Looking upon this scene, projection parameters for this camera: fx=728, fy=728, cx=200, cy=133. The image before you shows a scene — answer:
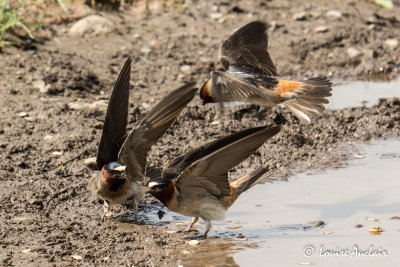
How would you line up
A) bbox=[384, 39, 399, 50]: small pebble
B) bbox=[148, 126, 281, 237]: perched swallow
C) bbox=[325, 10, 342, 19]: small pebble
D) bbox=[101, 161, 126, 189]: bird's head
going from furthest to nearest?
bbox=[325, 10, 342, 19]: small pebble
bbox=[384, 39, 399, 50]: small pebble
bbox=[101, 161, 126, 189]: bird's head
bbox=[148, 126, 281, 237]: perched swallow

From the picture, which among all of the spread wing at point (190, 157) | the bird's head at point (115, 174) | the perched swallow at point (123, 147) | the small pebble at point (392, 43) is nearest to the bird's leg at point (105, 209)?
the perched swallow at point (123, 147)

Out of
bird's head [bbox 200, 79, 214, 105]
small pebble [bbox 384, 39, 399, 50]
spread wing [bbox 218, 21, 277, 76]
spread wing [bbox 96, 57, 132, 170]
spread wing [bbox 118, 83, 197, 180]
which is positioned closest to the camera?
spread wing [bbox 118, 83, 197, 180]

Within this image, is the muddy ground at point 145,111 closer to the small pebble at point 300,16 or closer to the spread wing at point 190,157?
the small pebble at point 300,16

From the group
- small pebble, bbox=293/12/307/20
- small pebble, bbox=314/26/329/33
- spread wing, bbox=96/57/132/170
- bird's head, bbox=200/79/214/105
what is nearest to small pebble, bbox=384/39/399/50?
small pebble, bbox=314/26/329/33

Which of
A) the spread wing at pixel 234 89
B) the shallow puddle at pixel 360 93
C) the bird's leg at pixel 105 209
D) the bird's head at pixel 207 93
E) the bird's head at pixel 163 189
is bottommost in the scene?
the bird's leg at pixel 105 209

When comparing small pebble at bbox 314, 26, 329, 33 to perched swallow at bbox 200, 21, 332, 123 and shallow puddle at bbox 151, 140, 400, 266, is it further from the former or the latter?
shallow puddle at bbox 151, 140, 400, 266

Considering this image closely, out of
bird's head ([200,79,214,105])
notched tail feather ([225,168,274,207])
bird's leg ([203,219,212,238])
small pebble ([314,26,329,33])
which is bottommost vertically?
bird's leg ([203,219,212,238])

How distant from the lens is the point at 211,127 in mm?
7887

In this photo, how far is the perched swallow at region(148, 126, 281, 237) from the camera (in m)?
5.24

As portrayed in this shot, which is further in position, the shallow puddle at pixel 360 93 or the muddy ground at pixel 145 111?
the shallow puddle at pixel 360 93

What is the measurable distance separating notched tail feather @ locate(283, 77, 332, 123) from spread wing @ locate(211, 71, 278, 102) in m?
0.37

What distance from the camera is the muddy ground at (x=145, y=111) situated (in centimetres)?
575

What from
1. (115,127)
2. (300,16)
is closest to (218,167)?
(115,127)

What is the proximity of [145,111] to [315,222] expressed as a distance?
2910 millimetres
